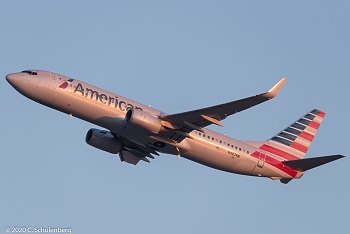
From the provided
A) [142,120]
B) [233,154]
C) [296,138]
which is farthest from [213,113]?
[296,138]

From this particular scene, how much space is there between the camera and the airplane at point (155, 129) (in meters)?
47.6

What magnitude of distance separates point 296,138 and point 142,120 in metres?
19.0

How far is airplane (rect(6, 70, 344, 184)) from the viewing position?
47.6m

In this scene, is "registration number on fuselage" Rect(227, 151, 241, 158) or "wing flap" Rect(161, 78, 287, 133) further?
"registration number on fuselage" Rect(227, 151, 241, 158)

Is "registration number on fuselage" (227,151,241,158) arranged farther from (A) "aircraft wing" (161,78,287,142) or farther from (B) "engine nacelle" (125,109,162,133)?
(B) "engine nacelle" (125,109,162,133)

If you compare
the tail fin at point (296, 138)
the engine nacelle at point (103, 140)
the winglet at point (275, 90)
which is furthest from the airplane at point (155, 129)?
the tail fin at point (296, 138)

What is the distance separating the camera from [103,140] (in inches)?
2142

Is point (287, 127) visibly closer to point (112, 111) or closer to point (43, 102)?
point (112, 111)

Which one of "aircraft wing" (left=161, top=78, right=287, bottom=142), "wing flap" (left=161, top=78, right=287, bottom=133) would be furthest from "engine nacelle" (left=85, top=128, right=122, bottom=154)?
"wing flap" (left=161, top=78, right=287, bottom=133)

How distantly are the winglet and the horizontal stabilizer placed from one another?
1120cm

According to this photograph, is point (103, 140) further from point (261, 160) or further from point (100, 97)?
point (261, 160)

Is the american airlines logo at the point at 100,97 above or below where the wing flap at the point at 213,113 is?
above

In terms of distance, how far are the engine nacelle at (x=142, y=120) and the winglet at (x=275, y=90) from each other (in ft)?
32.6

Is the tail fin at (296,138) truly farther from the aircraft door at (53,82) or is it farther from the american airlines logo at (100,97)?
the aircraft door at (53,82)
